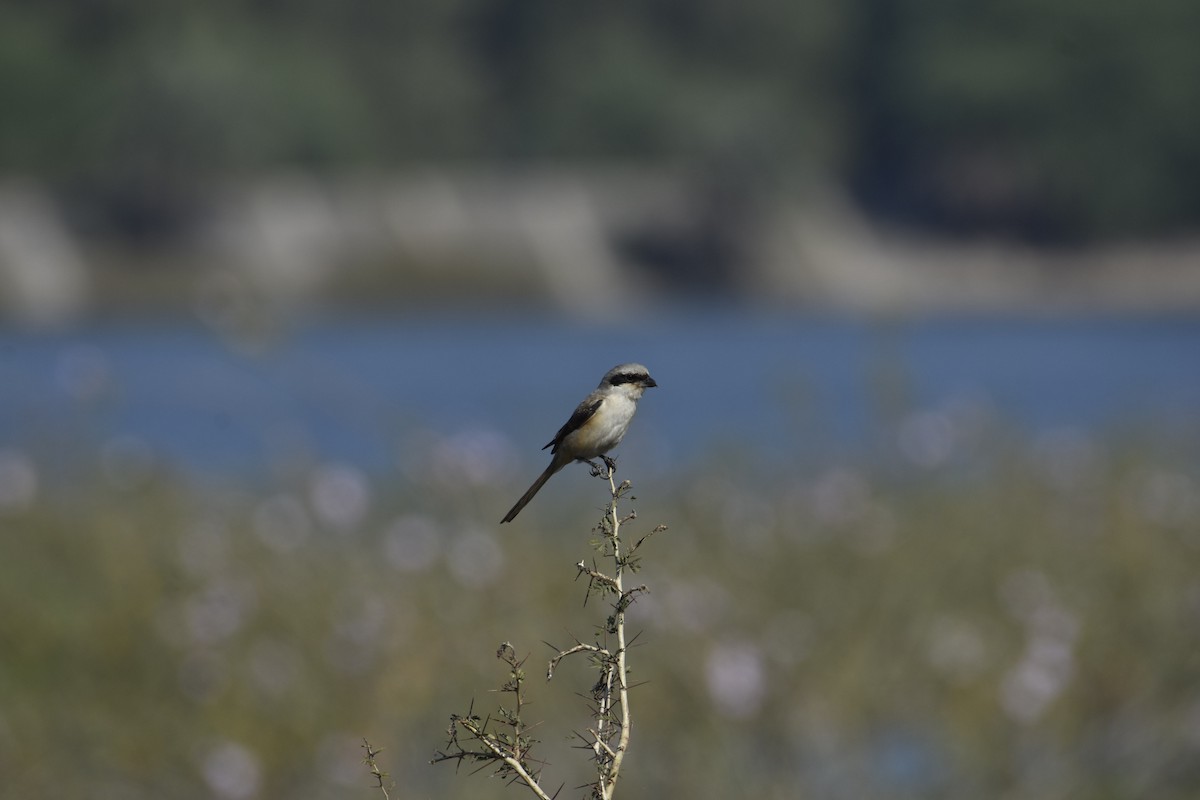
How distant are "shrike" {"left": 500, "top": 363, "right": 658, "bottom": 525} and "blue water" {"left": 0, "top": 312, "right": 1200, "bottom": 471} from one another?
3.56 metres

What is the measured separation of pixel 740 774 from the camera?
Result: 545 cm

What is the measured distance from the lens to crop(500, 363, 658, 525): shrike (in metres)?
2.48

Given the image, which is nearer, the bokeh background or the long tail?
the long tail

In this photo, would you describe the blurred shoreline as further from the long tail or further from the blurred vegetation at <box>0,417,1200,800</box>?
the long tail

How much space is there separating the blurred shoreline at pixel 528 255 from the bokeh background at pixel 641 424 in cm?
13

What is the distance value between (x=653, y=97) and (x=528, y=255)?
15.9 m

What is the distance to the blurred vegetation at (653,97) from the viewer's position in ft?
142

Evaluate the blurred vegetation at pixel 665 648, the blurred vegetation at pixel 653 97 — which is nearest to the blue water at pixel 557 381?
the blurred vegetation at pixel 665 648

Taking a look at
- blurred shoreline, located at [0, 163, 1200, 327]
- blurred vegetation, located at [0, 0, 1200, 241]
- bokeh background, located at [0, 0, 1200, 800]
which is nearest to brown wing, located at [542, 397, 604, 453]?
bokeh background, located at [0, 0, 1200, 800]

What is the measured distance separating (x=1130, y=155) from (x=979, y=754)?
3786 cm

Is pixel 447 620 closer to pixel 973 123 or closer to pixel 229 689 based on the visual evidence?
pixel 229 689

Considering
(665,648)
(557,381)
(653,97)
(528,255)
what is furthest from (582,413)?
(653,97)

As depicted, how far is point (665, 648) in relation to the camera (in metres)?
5.68

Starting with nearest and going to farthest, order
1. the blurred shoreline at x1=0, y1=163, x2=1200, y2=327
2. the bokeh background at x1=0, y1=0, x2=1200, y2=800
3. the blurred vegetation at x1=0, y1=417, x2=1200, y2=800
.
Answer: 1. the blurred vegetation at x1=0, y1=417, x2=1200, y2=800
2. the bokeh background at x1=0, y1=0, x2=1200, y2=800
3. the blurred shoreline at x1=0, y1=163, x2=1200, y2=327
